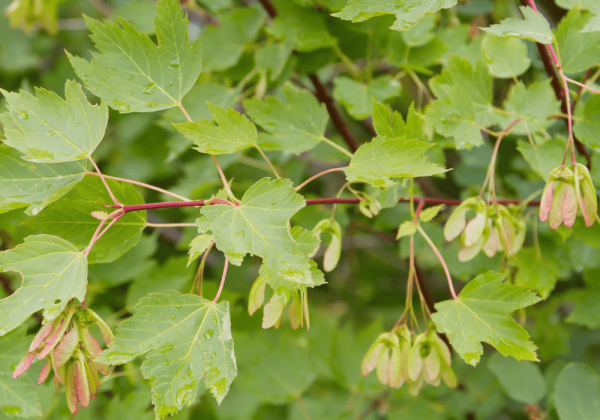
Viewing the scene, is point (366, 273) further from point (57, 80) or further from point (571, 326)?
point (57, 80)

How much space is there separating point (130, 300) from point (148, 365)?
0.72 metres

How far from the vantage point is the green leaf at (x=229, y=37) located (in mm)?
1391

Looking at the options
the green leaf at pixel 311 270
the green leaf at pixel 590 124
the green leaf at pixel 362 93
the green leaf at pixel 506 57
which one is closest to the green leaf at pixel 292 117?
the green leaf at pixel 362 93

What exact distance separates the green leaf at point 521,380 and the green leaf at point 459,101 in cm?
79

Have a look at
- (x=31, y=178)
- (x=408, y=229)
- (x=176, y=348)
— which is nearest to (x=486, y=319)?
(x=408, y=229)

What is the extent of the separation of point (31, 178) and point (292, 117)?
62 centimetres

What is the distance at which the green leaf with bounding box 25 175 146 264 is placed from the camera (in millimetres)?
896

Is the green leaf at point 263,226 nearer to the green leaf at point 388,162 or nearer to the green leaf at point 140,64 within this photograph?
the green leaf at point 388,162

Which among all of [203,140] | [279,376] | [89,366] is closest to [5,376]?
[89,366]

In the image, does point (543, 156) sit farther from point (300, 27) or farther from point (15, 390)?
point (15, 390)

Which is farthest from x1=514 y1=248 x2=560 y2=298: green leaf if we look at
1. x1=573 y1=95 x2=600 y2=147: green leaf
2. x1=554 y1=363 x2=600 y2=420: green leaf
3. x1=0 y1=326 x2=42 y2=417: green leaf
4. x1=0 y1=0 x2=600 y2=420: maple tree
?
x1=0 y1=326 x2=42 y2=417: green leaf

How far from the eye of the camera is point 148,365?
747 millimetres

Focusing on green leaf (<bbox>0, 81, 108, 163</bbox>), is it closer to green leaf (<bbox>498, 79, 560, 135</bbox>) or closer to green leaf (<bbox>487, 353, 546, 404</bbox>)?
green leaf (<bbox>498, 79, 560, 135</bbox>)

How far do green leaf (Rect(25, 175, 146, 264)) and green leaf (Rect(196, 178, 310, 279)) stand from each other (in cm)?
27
